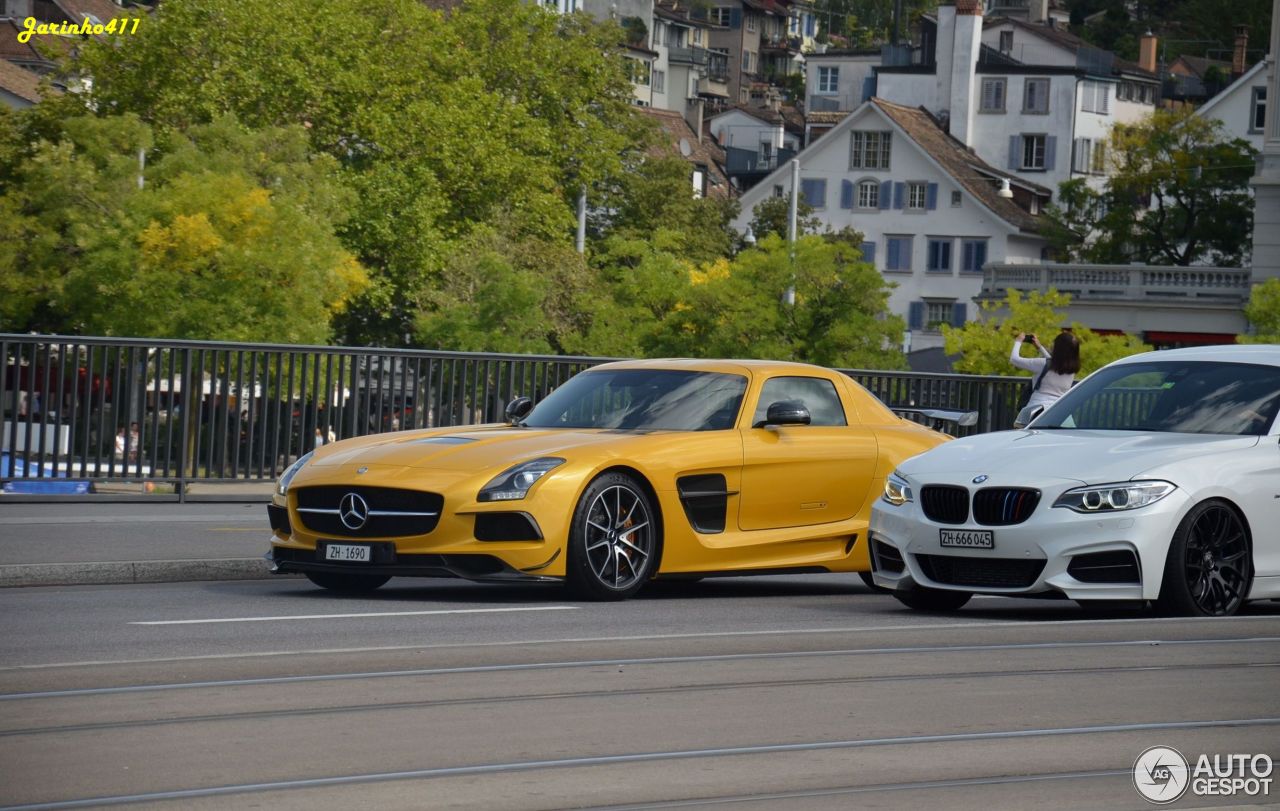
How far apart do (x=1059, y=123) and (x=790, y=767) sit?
115 meters

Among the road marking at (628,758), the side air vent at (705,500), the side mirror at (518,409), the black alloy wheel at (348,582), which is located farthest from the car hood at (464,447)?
the road marking at (628,758)

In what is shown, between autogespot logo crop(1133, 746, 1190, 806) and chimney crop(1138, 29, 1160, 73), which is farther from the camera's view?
chimney crop(1138, 29, 1160, 73)

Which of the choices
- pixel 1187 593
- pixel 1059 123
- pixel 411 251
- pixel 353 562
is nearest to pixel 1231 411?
pixel 1187 593

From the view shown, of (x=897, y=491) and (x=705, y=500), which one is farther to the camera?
(x=705, y=500)

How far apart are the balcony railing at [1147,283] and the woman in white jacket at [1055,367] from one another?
173 feet

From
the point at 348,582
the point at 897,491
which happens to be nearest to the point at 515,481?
the point at 348,582

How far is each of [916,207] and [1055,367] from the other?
3586 inches

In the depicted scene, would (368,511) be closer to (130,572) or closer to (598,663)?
(130,572)

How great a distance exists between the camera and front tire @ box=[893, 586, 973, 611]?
1225cm

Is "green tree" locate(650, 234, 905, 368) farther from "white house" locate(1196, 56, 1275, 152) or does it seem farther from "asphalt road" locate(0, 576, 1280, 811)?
"white house" locate(1196, 56, 1275, 152)

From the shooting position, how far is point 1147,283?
7438 centimetres

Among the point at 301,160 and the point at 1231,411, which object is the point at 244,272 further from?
the point at 1231,411

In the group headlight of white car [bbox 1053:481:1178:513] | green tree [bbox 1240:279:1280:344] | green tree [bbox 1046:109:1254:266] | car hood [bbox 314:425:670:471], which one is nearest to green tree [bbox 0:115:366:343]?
green tree [bbox 1240:279:1280:344]

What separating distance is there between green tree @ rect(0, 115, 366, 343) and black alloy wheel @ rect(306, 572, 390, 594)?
144 ft
